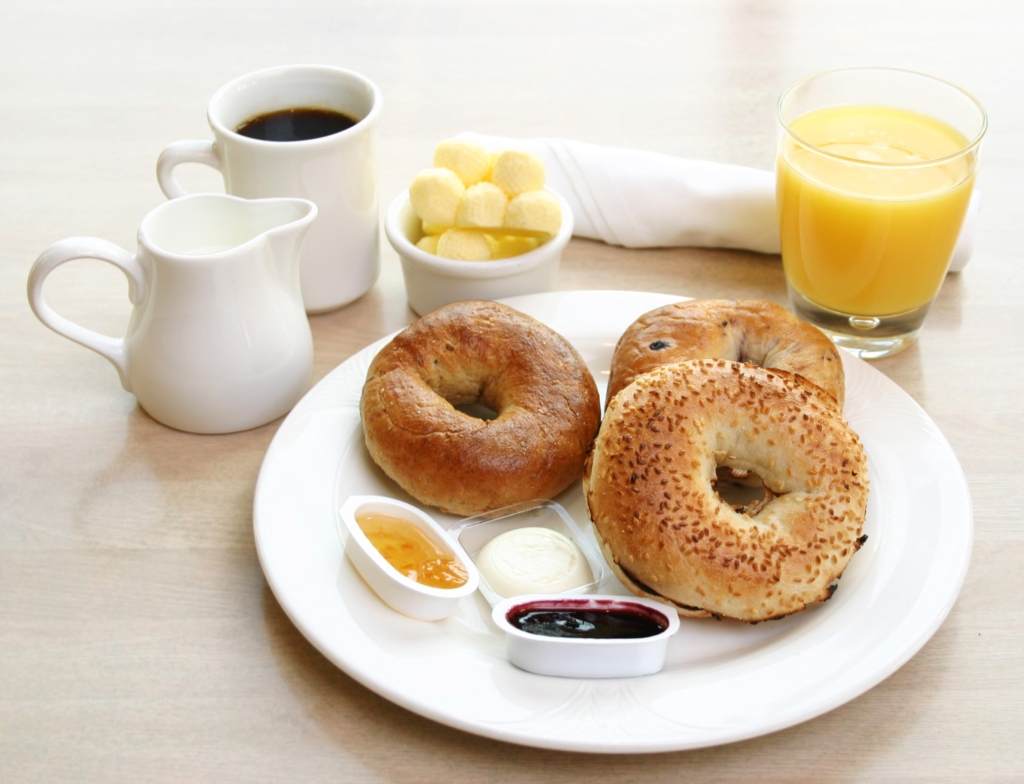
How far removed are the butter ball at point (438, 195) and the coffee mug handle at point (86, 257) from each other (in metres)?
0.56

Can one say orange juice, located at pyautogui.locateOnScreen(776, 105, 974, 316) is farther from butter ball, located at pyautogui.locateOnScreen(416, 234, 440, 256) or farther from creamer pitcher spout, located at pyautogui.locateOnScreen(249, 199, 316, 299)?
creamer pitcher spout, located at pyautogui.locateOnScreen(249, 199, 316, 299)

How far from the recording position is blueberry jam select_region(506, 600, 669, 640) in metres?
1.40

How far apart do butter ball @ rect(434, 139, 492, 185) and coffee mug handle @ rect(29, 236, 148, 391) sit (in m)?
0.65

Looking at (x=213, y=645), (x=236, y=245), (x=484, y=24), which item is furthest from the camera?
(x=484, y=24)

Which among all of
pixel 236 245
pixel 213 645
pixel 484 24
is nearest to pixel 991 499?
pixel 213 645

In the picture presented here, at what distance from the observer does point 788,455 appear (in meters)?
1.56

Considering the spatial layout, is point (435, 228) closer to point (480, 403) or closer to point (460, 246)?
point (460, 246)

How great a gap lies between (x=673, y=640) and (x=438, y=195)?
3.29 feet

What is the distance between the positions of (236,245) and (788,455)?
3.57 ft

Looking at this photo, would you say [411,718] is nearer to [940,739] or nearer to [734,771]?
[734,771]

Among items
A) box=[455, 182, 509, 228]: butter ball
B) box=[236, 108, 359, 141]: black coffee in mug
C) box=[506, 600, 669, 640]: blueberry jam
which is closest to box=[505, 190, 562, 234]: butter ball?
box=[455, 182, 509, 228]: butter ball

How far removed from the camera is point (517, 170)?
2.03 m

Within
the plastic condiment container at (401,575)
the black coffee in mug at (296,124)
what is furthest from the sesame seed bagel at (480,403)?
the black coffee in mug at (296,124)

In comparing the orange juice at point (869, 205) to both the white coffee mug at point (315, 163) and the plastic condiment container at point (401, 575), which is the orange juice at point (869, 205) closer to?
the white coffee mug at point (315, 163)
